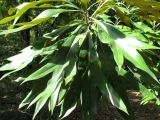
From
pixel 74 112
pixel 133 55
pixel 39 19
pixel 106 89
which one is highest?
pixel 39 19

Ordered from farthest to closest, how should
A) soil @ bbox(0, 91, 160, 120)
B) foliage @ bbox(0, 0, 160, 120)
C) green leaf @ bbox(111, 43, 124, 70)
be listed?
soil @ bbox(0, 91, 160, 120)
foliage @ bbox(0, 0, 160, 120)
green leaf @ bbox(111, 43, 124, 70)

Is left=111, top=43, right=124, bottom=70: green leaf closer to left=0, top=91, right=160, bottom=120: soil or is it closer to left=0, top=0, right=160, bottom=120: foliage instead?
left=0, top=0, right=160, bottom=120: foliage

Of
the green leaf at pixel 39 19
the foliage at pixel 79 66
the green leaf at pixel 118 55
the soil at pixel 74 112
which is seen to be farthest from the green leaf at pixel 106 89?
the soil at pixel 74 112

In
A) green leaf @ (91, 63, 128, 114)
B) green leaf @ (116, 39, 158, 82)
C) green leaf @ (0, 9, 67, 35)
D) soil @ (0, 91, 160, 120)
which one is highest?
green leaf @ (0, 9, 67, 35)

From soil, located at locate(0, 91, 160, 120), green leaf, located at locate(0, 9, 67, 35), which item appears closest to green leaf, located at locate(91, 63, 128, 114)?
green leaf, located at locate(0, 9, 67, 35)

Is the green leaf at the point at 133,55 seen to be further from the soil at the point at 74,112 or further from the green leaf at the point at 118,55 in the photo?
the soil at the point at 74,112

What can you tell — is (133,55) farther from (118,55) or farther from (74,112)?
(74,112)

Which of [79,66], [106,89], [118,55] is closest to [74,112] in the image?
[79,66]

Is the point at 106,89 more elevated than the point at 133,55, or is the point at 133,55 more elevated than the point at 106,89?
the point at 133,55

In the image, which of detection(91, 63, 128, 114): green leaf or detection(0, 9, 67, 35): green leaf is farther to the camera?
detection(0, 9, 67, 35): green leaf

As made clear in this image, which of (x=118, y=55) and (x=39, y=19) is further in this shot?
(x=39, y=19)

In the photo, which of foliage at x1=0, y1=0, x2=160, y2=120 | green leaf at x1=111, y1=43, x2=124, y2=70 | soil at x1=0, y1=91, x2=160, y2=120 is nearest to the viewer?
green leaf at x1=111, y1=43, x2=124, y2=70

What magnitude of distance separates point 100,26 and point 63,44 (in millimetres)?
238

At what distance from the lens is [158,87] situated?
92.0 inches
